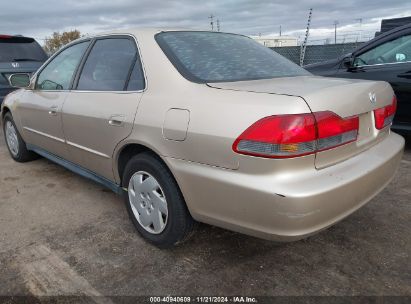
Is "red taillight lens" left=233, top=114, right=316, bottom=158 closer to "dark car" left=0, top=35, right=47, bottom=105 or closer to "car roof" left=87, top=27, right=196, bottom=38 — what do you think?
"car roof" left=87, top=27, right=196, bottom=38

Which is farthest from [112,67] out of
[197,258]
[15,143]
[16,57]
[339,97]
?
[16,57]

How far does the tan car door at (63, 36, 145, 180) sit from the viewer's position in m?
2.76

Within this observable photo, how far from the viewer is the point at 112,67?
306cm

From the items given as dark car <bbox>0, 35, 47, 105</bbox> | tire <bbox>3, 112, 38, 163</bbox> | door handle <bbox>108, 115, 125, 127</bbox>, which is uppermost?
dark car <bbox>0, 35, 47, 105</bbox>

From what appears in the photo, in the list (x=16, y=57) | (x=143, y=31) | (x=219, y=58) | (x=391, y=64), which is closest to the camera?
(x=219, y=58)

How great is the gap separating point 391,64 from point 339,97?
3155mm

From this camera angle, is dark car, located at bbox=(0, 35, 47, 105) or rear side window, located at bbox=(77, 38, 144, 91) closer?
rear side window, located at bbox=(77, 38, 144, 91)

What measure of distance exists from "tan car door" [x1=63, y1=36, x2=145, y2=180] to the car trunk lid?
723 mm

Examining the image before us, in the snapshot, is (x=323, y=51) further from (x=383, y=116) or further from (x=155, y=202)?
(x=155, y=202)

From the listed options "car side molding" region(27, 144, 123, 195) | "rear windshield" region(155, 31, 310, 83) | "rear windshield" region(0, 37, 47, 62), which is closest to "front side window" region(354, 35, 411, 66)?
"rear windshield" region(155, 31, 310, 83)

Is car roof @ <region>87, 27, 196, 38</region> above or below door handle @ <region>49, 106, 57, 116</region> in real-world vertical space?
above

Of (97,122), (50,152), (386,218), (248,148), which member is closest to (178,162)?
(248,148)

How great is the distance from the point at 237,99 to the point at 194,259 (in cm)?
118

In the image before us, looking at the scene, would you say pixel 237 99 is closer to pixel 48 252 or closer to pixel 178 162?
pixel 178 162
